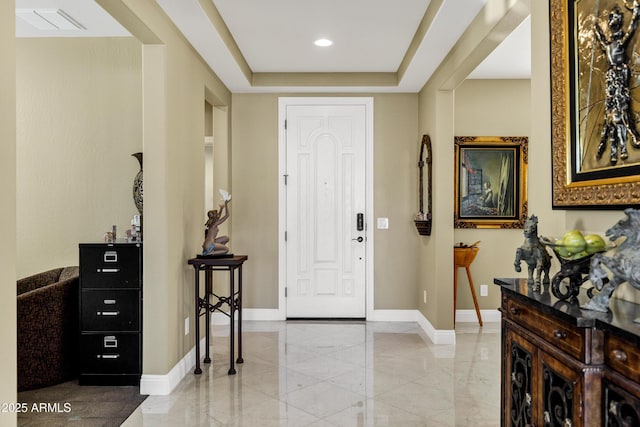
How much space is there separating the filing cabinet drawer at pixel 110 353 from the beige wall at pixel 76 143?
1.09 meters

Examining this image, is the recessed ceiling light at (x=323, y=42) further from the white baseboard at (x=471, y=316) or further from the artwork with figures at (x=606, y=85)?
the white baseboard at (x=471, y=316)

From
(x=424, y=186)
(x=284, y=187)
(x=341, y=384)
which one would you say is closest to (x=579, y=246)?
(x=341, y=384)

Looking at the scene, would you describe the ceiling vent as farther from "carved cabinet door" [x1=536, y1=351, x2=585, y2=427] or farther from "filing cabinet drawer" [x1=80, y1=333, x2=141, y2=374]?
"carved cabinet door" [x1=536, y1=351, x2=585, y2=427]

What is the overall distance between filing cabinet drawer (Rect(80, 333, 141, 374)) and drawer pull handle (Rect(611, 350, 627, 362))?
287cm

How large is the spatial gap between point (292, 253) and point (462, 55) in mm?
2776

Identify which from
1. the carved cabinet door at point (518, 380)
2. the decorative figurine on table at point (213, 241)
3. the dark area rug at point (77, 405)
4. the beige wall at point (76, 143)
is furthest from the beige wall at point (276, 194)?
the carved cabinet door at point (518, 380)

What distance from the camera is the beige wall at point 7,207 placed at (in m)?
1.69

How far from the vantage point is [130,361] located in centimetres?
327

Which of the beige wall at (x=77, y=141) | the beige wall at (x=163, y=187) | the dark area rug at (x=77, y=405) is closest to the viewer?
the dark area rug at (x=77, y=405)

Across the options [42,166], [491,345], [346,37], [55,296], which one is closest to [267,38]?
[346,37]

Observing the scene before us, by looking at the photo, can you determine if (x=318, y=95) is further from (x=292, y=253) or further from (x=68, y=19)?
(x=68, y=19)

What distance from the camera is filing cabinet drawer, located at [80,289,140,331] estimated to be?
3.23 metres

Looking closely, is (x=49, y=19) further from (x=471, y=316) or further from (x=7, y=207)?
(x=471, y=316)

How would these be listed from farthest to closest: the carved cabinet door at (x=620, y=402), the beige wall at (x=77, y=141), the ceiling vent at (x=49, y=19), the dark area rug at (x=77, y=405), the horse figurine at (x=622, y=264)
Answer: the beige wall at (x=77, y=141)
the ceiling vent at (x=49, y=19)
the dark area rug at (x=77, y=405)
the horse figurine at (x=622, y=264)
the carved cabinet door at (x=620, y=402)
